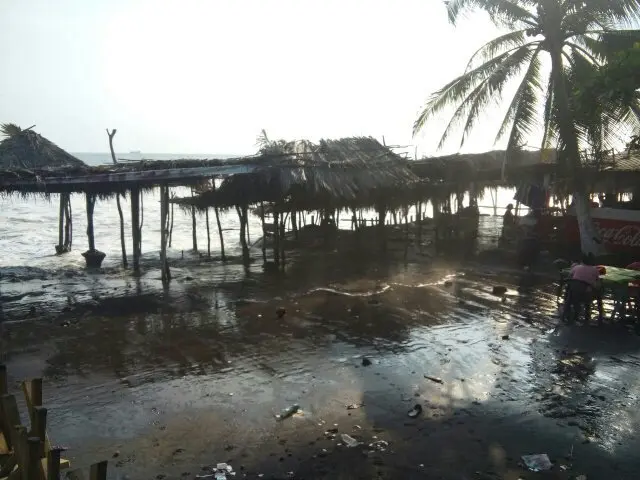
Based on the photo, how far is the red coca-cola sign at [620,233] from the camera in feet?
53.2

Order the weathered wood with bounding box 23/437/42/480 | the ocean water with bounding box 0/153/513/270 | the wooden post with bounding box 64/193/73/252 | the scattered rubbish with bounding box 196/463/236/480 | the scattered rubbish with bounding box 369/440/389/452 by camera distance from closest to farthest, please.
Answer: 1. the weathered wood with bounding box 23/437/42/480
2. the scattered rubbish with bounding box 196/463/236/480
3. the scattered rubbish with bounding box 369/440/389/452
4. the ocean water with bounding box 0/153/513/270
5. the wooden post with bounding box 64/193/73/252

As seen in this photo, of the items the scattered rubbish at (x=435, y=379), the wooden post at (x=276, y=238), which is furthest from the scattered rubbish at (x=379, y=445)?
the wooden post at (x=276, y=238)

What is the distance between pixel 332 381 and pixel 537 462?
10.6 feet

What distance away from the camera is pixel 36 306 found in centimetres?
1323

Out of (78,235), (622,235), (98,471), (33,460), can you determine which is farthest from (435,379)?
(78,235)

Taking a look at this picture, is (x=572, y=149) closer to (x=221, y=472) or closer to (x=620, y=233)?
(x=620, y=233)

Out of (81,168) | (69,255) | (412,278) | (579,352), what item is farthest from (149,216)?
(579,352)

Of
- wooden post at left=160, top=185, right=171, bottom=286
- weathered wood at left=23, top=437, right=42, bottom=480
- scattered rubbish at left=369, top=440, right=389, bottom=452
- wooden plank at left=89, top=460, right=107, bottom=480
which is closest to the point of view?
wooden plank at left=89, top=460, right=107, bottom=480

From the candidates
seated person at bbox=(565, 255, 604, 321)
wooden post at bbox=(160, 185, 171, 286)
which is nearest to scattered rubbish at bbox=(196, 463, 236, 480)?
seated person at bbox=(565, 255, 604, 321)

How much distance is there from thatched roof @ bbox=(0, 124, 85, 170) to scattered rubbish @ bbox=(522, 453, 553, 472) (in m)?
14.8

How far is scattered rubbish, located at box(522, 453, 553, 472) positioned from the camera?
220 inches

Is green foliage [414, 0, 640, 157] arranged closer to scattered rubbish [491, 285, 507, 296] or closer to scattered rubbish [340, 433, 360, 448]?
scattered rubbish [491, 285, 507, 296]

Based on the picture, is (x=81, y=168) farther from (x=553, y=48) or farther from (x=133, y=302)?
(x=553, y=48)

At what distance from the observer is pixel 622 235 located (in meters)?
16.6
